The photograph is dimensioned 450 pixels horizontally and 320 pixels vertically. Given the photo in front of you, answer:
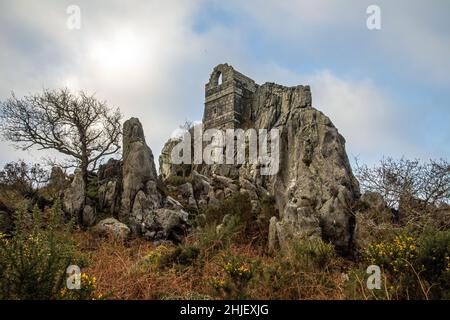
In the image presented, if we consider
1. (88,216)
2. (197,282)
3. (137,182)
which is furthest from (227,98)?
(197,282)

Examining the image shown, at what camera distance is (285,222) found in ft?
32.5

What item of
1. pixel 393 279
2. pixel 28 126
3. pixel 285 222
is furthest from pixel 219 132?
pixel 393 279

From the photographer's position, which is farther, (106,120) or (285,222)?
(106,120)

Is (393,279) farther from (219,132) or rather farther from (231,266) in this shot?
(219,132)

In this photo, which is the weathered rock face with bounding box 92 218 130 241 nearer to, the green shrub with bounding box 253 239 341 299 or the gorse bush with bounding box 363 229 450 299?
the green shrub with bounding box 253 239 341 299

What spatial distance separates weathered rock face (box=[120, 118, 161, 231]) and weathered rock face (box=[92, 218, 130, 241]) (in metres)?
0.72

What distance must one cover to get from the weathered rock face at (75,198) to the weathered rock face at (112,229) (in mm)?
1555

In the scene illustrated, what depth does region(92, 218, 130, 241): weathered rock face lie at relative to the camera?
13680mm

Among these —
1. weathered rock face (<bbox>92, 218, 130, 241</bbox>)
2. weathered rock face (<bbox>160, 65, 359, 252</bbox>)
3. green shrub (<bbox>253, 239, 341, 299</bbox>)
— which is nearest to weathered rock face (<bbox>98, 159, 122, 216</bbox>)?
weathered rock face (<bbox>92, 218, 130, 241</bbox>)

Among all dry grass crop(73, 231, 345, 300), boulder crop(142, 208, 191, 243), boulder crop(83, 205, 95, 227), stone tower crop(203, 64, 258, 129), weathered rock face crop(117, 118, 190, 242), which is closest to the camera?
dry grass crop(73, 231, 345, 300)

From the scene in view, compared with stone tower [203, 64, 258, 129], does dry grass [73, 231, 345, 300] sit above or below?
below

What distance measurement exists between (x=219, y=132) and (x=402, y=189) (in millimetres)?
23322

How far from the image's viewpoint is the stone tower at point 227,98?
37.1 metres

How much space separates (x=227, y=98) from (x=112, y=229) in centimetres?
2572
